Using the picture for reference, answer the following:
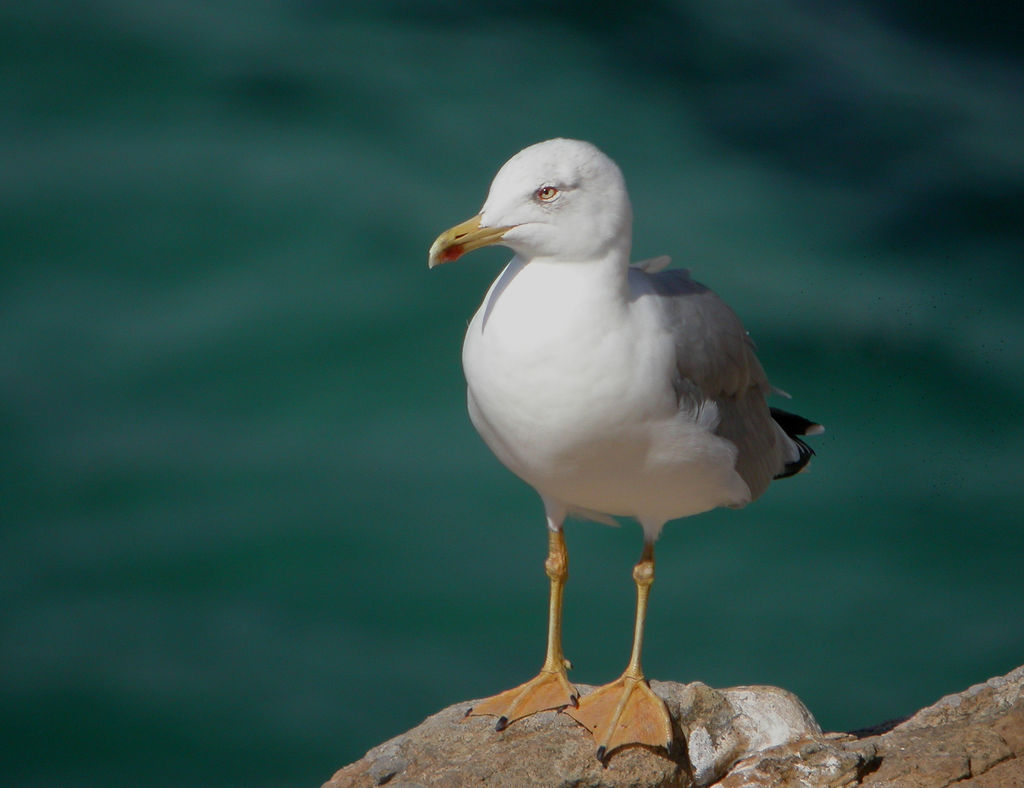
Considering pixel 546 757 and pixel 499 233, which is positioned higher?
pixel 499 233

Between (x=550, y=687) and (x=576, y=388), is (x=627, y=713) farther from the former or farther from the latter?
(x=576, y=388)

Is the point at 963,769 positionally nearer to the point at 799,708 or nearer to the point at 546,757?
the point at 799,708

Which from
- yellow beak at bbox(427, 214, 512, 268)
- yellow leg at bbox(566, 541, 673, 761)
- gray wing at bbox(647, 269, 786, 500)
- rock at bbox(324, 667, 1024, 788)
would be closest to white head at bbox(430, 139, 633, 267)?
yellow beak at bbox(427, 214, 512, 268)

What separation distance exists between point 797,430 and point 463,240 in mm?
1644

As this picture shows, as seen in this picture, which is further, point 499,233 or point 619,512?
point 619,512

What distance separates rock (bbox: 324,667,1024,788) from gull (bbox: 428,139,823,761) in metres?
0.07

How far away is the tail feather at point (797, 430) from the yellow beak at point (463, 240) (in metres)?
1.43

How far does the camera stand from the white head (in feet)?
9.70

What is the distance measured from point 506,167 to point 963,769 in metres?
1.68

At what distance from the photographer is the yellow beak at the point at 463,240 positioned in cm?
296

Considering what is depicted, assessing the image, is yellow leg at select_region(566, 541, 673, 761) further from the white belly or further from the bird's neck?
the bird's neck

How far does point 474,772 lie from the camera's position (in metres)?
3.18

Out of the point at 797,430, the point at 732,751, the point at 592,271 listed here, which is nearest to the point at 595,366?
the point at 592,271

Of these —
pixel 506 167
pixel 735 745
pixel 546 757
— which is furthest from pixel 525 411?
pixel 735 745
